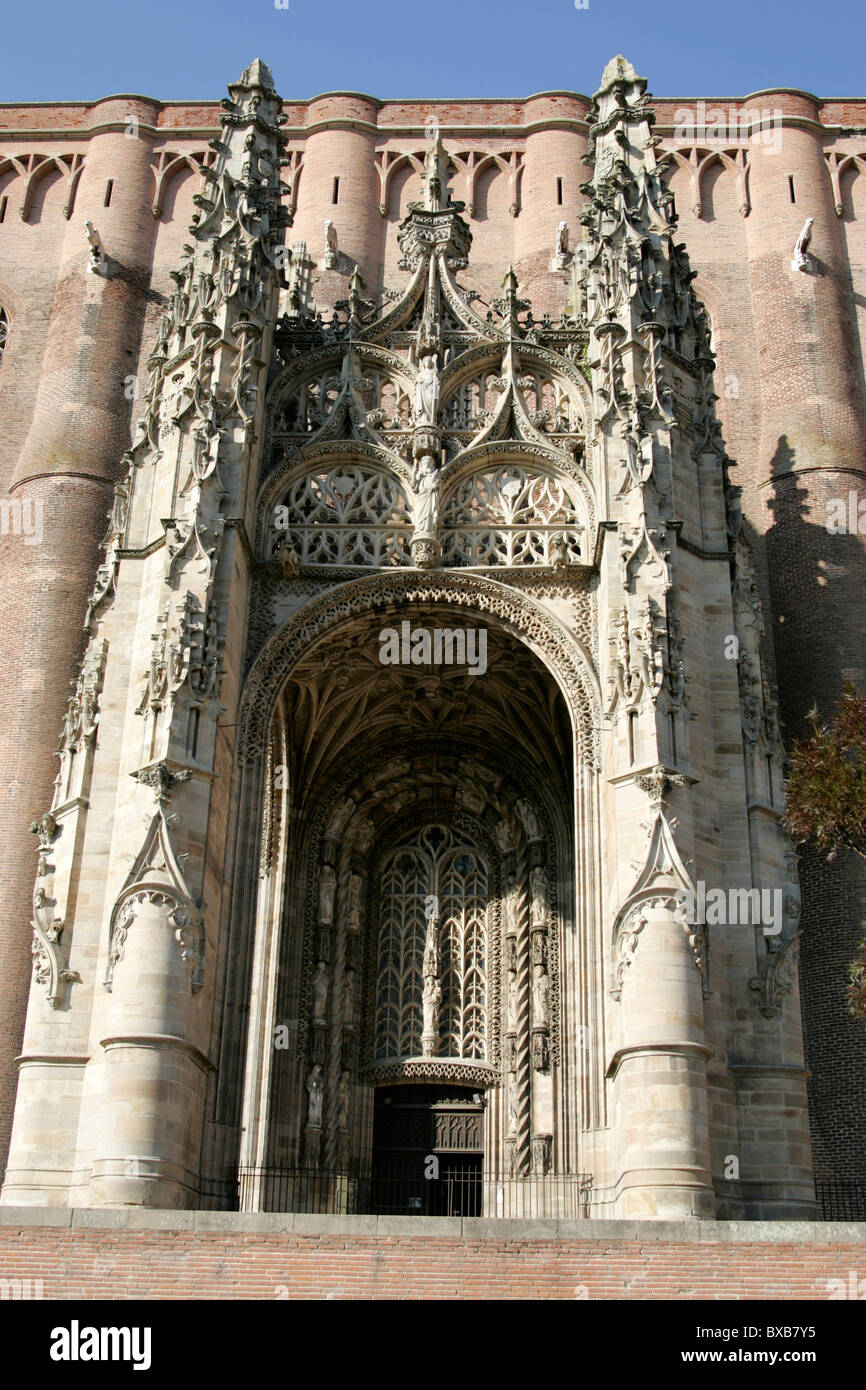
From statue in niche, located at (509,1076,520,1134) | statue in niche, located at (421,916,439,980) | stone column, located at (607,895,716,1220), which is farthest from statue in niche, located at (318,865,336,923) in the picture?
stone column, located at (607,895,716,1220)

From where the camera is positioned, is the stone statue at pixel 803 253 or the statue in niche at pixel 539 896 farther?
the stone statue at pixel 803 253

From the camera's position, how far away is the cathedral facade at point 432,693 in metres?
17.6

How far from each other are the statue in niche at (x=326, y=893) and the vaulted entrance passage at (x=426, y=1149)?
2.91 metres

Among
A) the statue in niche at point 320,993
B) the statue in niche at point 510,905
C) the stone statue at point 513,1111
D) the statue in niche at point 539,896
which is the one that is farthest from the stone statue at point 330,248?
the stone statue at point 513,1111

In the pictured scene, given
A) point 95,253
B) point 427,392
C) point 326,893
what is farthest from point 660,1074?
point 95,253

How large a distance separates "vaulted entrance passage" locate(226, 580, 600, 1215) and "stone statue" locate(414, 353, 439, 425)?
128 inches

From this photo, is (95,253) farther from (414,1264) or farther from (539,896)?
(414,1264)

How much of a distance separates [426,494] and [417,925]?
7.47m

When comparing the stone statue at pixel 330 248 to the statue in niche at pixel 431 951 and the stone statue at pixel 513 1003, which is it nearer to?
the statue in niche at pixel 431 951

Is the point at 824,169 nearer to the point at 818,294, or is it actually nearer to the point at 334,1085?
the point at 818,294

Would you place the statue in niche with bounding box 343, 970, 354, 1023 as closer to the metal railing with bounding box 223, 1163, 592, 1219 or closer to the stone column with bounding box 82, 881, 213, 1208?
the metal railing with bounding box 223, 1163, 592, 1219

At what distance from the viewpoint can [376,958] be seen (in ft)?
79.8

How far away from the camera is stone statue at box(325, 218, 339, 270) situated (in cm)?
2942

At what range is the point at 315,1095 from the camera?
22.5 meters
